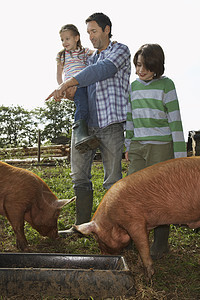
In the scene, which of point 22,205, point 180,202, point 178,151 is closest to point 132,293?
point 180,202

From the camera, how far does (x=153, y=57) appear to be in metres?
3.17

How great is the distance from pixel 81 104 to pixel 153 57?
1.15m

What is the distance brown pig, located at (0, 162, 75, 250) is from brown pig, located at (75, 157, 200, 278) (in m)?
1.16

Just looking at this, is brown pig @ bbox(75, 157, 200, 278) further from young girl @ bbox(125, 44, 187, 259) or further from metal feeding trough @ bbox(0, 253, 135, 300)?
young girl @ bbox(125, 44, 187, 259)

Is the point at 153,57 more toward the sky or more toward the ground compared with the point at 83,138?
more toward the sky

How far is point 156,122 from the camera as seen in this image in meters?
3.30

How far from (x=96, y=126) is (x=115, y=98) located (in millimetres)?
419

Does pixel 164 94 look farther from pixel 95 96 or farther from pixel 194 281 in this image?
pixel 194 281

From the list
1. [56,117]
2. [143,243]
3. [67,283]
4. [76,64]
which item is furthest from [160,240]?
[56,117]

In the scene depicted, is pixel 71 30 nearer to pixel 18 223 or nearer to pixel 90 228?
pixel 18 223

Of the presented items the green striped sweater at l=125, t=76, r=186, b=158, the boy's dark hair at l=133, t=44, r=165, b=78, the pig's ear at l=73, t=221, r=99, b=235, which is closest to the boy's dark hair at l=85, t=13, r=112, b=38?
the boy's dark hair at l=133, t=44, r=165, b=78

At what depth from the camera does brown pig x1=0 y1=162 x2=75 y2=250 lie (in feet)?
11.3

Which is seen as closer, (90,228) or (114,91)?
(90,228)

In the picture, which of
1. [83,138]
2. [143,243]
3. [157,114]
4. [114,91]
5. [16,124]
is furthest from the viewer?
[16,124]
